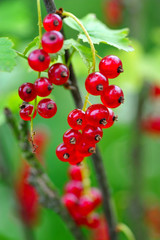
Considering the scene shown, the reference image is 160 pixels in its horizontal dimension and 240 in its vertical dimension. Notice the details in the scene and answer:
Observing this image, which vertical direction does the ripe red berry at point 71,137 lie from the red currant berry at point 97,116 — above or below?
below

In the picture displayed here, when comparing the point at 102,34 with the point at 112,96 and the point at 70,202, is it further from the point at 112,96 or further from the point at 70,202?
the point at 70,202

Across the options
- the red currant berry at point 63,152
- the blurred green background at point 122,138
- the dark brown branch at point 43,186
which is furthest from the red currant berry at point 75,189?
the red currant berry at point 63,152

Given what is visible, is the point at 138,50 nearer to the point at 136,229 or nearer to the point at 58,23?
the point at 136,229

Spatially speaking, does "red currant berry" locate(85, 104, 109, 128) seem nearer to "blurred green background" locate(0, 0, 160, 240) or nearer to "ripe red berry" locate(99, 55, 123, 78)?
"ripe red berry" locate(99, 55, 123, 78)

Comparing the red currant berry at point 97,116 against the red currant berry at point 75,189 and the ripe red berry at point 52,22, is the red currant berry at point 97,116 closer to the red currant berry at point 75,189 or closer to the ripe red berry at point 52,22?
the ripe red berry at point 52,22

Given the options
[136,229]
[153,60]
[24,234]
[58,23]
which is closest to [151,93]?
[153,60]
